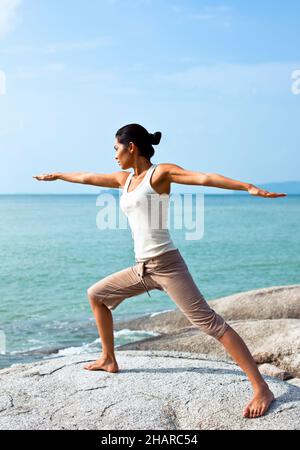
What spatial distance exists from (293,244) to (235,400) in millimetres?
37803

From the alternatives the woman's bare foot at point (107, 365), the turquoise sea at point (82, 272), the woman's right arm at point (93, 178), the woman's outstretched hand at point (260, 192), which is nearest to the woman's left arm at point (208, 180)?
the woman's outstretched hand at point (260, 192)

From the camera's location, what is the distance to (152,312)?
16812mm

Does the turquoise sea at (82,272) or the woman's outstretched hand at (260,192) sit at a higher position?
the woman's outstretched hand at (260,192)

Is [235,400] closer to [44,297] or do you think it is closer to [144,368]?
[144,368]

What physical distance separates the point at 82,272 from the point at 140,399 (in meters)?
23.3

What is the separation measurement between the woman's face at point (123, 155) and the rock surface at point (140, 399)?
1899 millimetres

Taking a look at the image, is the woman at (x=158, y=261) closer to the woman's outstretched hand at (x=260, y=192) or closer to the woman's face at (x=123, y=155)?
the woman's face at (x=123, y=155)

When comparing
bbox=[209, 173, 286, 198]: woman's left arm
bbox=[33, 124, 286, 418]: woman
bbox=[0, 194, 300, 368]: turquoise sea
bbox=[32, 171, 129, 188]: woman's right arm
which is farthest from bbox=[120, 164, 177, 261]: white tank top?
bbox=[0, 194, 300, 368]: turquoise sea

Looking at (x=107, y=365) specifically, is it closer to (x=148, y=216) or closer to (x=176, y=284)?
(x=176, y=284)

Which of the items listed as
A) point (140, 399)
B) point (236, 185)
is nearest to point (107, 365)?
point (140, 399)

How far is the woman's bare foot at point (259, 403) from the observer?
5.38m

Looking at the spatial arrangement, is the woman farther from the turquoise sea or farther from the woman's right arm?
the turquoise sea

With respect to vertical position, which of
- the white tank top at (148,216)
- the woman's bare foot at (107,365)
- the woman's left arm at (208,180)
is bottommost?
the woman's bare foot at (107,365)

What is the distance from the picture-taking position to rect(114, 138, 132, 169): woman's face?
580 cm
